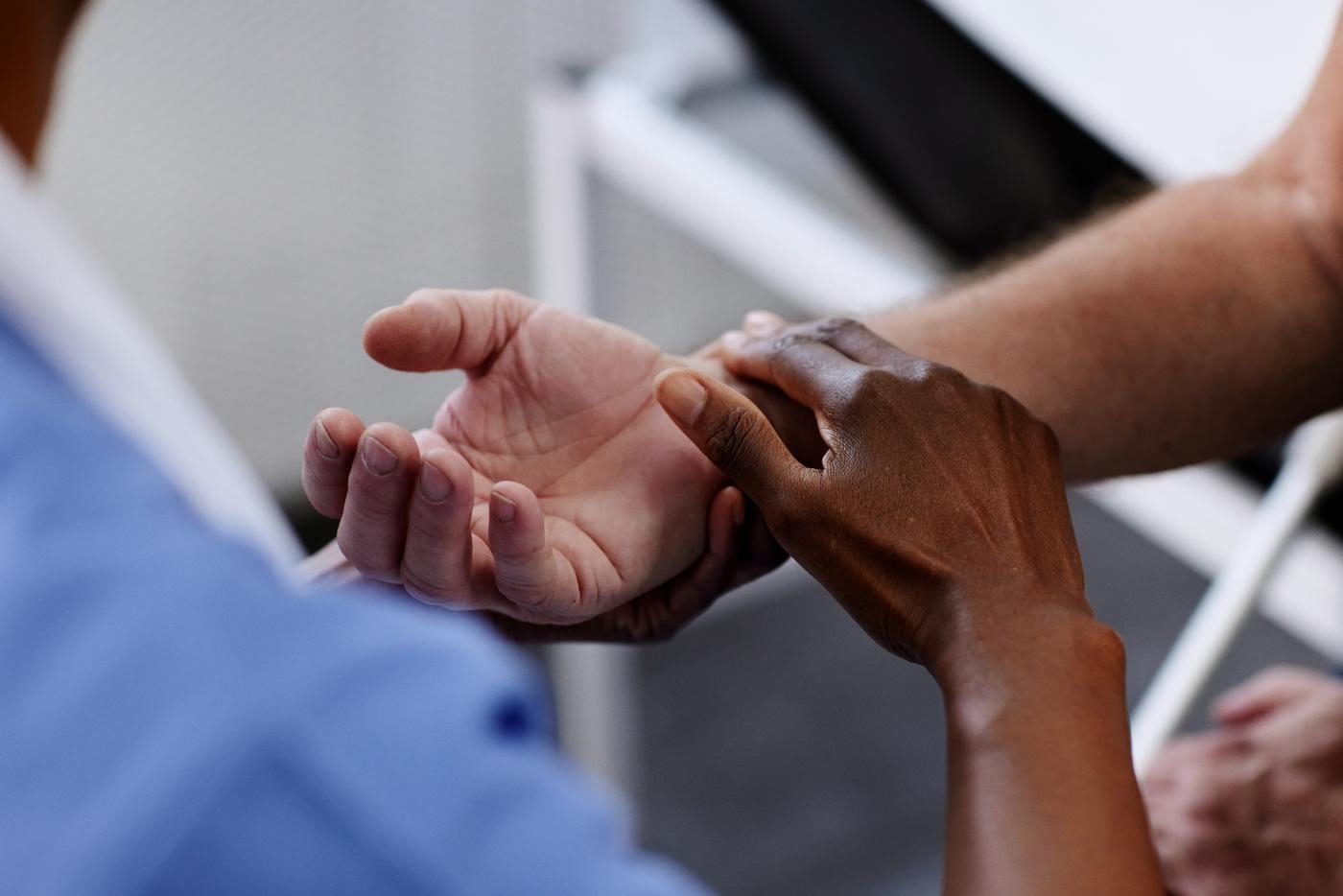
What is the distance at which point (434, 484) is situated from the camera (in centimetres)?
56

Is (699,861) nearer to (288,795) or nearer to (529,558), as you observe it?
(529,558)

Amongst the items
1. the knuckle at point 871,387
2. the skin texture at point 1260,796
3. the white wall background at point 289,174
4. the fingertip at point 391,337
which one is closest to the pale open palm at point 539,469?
the fingertip at point 391,337

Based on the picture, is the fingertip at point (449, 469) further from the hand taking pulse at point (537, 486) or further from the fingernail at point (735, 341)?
the fingernail at point (735, 341)

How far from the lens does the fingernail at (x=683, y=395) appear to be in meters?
0.61

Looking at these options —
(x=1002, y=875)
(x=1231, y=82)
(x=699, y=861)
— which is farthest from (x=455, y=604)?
(x=699, y=861)

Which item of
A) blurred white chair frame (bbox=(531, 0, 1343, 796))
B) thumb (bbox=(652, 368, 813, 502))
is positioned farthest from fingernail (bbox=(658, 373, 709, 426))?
blurred white chair frame (bbox=(531, 0, 1343, 796))

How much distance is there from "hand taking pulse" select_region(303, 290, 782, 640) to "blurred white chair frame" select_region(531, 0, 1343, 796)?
273 millimetres

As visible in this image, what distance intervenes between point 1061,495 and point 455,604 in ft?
0.96

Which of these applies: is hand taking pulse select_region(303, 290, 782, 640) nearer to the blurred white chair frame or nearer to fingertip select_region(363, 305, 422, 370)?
fingertip select_region(363, 305, 422, 370)

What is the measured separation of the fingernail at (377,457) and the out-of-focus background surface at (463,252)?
0.89 metres

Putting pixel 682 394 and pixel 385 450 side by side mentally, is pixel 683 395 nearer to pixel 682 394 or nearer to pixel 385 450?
pixel 682 394

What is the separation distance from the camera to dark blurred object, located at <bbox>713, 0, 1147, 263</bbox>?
4.38ft

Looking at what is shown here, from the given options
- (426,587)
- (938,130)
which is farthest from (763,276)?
(426,587)

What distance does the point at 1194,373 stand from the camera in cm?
A: 83
